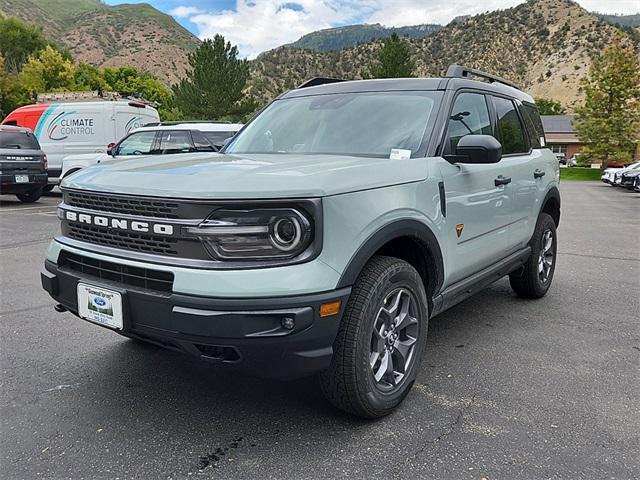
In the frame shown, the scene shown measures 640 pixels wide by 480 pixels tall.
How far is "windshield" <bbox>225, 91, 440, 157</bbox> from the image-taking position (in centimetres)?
344

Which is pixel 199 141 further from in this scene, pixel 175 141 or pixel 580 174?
pixel 580 174

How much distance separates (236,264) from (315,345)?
0.50m

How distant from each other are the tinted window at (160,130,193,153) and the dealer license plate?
7.99m

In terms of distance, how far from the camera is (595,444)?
104 inches

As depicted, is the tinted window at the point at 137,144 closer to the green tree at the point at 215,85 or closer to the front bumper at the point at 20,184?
the front bumper at the point at 20,184

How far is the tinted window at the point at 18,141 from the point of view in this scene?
12.6 m

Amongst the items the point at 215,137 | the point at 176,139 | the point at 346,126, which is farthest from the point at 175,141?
the point at 346,126

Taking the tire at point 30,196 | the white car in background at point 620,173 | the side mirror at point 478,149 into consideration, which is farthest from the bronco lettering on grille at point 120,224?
the white car in background at point 620,173

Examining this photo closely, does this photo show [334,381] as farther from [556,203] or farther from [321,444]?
[556,203]

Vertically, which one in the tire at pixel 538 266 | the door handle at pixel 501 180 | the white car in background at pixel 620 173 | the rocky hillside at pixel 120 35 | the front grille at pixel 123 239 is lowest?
the white car in background at pixel 620 173

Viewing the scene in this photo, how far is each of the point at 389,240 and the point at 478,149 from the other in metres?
0.93

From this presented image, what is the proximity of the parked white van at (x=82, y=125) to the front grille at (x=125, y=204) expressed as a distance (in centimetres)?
1331

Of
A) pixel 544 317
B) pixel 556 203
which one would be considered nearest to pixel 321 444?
pixel 544 317

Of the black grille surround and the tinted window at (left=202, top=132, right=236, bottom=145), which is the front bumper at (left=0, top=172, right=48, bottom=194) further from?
the black grille surround
